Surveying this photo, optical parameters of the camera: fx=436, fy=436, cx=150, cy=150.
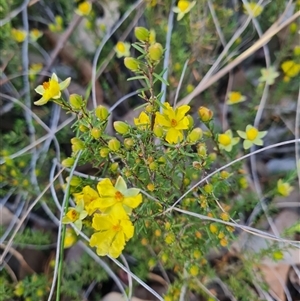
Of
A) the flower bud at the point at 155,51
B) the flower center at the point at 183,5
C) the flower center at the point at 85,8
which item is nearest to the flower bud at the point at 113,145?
the flower bud at the point at 155,51

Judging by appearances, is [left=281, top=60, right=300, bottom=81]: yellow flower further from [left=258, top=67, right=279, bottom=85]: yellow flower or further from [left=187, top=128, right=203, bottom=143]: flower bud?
[left=187, top=128, right=203, bottom=143]: flower bud

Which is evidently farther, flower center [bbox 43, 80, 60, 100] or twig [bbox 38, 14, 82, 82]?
twig [bbox 38, 14, 82, 82]

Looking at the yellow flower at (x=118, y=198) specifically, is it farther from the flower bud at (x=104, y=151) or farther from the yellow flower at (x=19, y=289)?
the yellow flower at (x=19, y=289)

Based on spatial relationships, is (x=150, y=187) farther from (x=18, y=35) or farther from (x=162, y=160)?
(x=18, y=35)

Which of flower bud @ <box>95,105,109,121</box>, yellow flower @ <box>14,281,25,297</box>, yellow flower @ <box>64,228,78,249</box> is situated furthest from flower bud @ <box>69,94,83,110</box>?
yellow flower @ <box>14,281,25,297</box>

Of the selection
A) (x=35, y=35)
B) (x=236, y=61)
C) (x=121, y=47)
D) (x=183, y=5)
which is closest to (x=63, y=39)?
(x=35, y=35)

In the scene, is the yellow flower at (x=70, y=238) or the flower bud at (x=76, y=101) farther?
the yellow flower at (x=70, y=238)

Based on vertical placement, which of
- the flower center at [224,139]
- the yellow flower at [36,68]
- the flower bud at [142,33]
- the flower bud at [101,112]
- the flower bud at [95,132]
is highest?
the flower bud at [142,33]
